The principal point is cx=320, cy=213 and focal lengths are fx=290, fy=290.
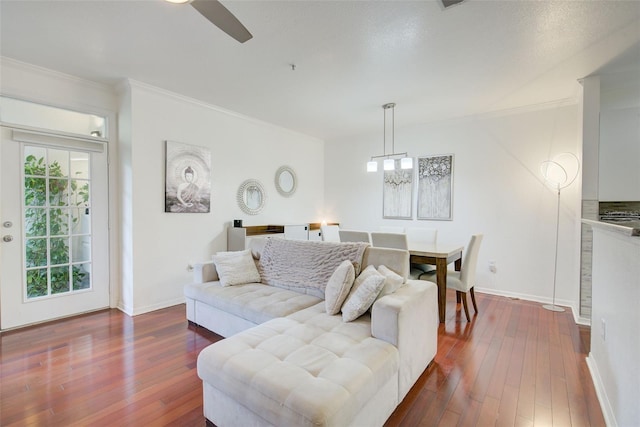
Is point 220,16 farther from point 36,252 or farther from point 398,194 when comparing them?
point 398,194

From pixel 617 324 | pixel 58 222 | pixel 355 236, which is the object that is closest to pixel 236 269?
pixel 355 236

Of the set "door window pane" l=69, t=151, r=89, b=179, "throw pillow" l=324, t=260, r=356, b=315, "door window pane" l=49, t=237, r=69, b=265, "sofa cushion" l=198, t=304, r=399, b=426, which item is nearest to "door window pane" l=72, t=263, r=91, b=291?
"door window pane" l=49, t=237, r=69, b=265

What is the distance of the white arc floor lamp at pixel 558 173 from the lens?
3.62 meters

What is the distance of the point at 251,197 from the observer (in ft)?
15.1

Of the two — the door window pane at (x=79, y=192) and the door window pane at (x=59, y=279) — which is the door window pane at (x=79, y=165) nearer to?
the door window pane at (x=79, y=192)

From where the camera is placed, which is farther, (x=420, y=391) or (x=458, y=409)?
(x=420, y=391)

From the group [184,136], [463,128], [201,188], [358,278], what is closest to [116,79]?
[184,136]

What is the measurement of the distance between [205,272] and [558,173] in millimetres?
4470

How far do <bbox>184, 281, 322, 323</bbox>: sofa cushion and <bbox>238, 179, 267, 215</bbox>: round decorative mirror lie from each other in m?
1.69

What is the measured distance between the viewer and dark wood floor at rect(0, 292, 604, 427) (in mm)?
1718

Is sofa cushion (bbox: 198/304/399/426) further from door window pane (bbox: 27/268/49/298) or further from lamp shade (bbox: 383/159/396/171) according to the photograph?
door window pane (bbox: 27/268/49/298)

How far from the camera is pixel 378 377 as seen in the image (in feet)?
4.90

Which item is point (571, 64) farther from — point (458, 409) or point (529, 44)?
point (458, 409)

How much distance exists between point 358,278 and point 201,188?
2.61 meters
